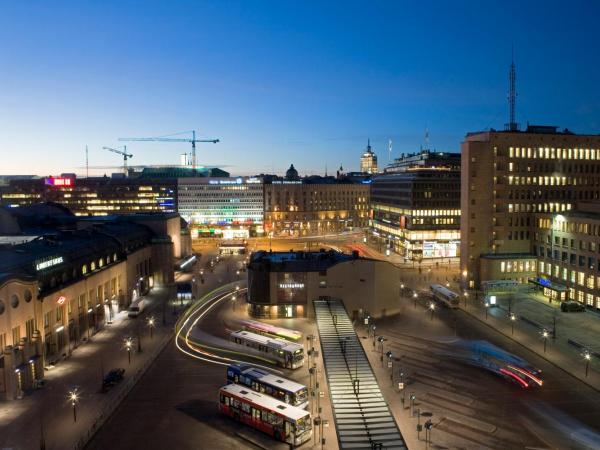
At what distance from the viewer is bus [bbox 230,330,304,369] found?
50.5m

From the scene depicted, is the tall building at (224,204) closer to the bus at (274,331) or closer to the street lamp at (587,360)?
Answer: the bus at (274,331)

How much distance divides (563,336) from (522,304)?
55.5ft

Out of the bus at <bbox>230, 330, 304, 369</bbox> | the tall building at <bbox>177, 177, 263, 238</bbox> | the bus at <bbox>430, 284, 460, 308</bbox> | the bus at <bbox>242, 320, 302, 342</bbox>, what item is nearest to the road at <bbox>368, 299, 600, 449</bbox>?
the bus at <bbox>230, 330, 304, 369</bbox>

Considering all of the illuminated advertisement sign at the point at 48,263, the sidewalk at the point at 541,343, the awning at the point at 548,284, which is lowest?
the sidewalk at the point at 541,343

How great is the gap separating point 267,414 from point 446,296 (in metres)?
45.6

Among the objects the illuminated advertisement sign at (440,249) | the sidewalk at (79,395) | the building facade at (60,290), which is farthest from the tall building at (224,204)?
the sidewalk at (79,395)

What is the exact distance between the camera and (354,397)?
39562 mm

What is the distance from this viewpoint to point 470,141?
299 feet

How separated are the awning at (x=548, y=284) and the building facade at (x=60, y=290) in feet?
218

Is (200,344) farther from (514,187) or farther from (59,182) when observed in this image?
(59,182)

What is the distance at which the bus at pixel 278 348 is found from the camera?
166 ft

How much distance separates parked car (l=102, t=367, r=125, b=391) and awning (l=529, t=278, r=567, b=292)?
64335 mm

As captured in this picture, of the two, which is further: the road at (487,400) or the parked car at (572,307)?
the parked car at (572,307)

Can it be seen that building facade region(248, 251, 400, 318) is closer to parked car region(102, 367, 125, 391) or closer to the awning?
parked car region(102, 367, 125, 391)
